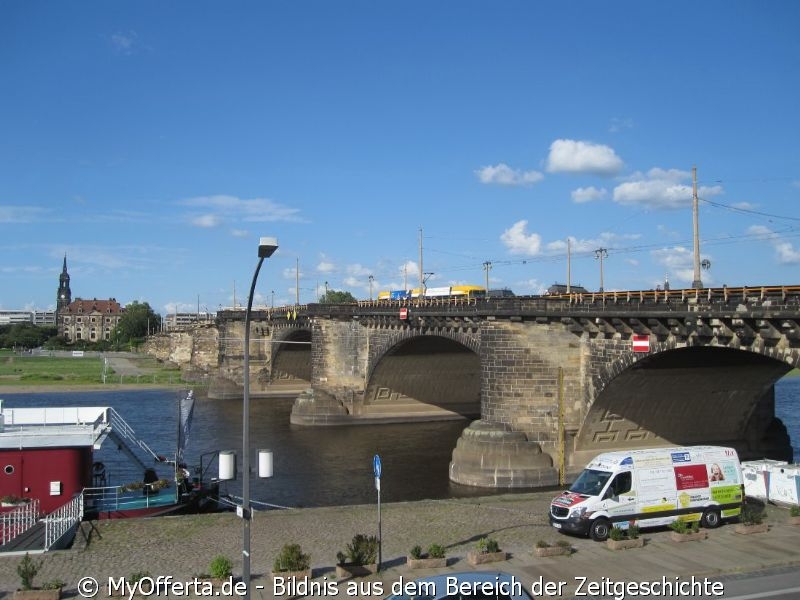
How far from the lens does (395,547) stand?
19.2m

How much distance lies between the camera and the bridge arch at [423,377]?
185ft

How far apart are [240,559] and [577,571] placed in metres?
7.60

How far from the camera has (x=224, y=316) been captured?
9156 cm

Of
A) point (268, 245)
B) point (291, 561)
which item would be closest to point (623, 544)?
point (291, 561)

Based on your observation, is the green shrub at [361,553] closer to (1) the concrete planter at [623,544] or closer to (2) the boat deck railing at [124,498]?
(1) the concrete planter at [623,544]

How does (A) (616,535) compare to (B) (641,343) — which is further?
(B) (641,343)

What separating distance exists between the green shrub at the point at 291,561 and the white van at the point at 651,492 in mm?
7011

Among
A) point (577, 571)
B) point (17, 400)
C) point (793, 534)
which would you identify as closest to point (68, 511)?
point (577, 571)

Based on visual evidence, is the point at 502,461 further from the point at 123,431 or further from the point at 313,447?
the point at 313,447

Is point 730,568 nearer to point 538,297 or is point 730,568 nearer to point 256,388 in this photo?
point 538,297

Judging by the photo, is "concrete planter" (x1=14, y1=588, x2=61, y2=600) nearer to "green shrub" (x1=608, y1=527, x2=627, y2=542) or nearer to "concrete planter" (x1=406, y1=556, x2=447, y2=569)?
"concrete planter" (x1=406, y1=556, x2=447, y2=569)

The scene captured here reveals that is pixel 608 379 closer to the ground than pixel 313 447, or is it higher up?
higher up

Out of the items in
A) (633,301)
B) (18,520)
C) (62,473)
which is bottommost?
(18,520)

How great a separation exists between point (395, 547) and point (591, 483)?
5357mm
